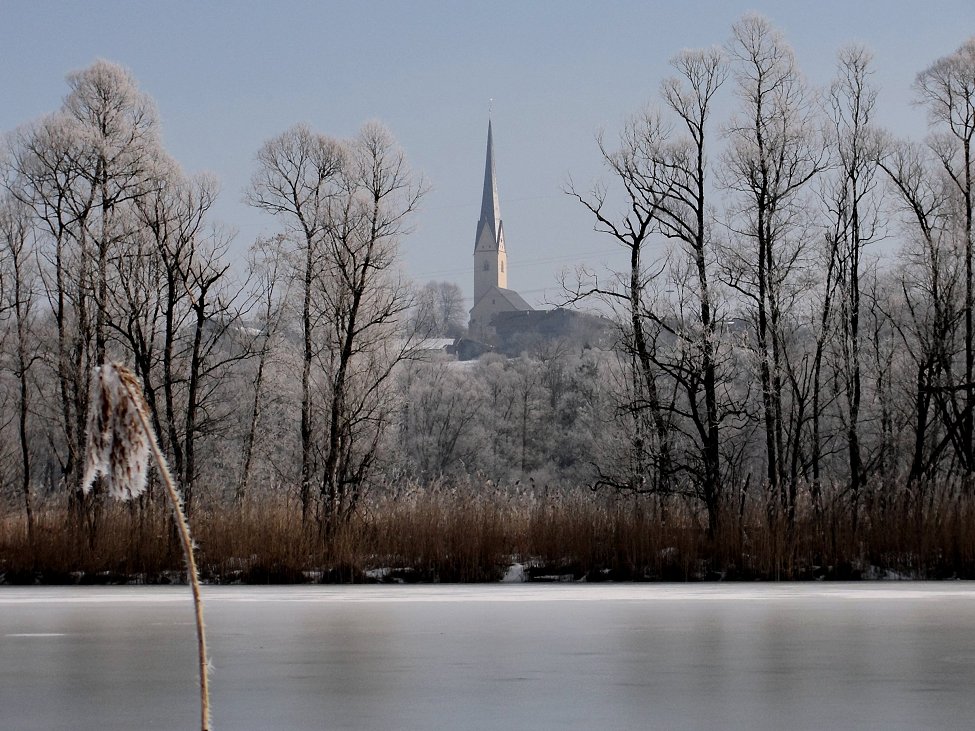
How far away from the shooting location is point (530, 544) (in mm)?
11930

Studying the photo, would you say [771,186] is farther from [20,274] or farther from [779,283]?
[20,274]

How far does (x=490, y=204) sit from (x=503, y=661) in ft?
421

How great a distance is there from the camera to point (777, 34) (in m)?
16.1

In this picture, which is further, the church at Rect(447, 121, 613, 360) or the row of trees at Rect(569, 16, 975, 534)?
the church at Rect(447, 121, 613, 360)

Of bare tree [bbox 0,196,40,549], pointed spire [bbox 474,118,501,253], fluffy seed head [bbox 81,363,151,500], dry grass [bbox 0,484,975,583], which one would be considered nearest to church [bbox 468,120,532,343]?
pointed spire [bbox 474,118,501,253]

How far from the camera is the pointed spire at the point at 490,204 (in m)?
126

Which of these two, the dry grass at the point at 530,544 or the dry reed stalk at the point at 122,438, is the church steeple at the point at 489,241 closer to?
the dry grass at the point at 530,544

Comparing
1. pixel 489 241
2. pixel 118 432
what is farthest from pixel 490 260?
pixel 118 432

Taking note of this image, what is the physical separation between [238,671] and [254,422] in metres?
16.9

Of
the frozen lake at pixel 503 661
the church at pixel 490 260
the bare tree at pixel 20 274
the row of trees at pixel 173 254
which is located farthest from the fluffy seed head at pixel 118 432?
the church at pixel 490 260

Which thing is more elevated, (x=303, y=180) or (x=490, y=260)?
(x=490, y=260)

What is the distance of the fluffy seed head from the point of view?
174 cm

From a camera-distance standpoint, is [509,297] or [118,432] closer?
[118,432]

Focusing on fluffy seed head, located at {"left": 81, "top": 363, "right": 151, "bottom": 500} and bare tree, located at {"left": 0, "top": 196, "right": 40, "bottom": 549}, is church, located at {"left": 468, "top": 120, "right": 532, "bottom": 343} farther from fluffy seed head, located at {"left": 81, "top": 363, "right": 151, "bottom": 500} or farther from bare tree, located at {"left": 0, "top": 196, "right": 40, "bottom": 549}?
fluffy seed head, located at {"left": 81, "top": 363, "right": 151, "bottom": 500}
